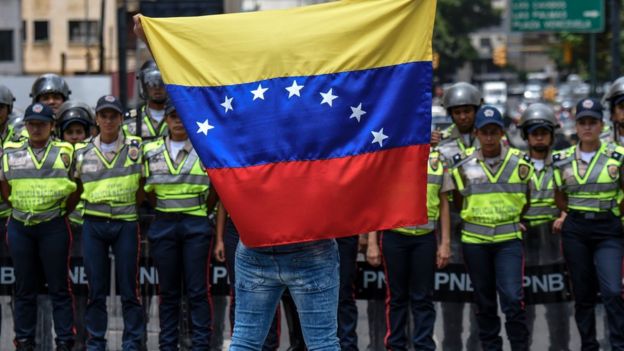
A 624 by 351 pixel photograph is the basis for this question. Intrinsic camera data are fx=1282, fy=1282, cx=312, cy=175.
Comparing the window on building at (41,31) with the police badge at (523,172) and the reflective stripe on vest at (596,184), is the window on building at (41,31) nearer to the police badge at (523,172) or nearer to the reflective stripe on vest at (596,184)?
Result: the police badge at (523,172)

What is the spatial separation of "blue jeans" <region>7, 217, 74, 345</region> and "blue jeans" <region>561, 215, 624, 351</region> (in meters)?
3.68

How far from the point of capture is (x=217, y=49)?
662cm

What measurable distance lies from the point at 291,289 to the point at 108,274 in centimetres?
324

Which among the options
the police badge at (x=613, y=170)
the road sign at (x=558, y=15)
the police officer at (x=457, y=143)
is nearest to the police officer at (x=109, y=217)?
the police officer at (x=457, y=143)

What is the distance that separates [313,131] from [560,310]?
390cm

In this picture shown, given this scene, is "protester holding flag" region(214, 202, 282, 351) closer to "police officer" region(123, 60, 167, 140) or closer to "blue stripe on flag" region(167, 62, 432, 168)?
"police officer" region(123, 60, 167, 140)

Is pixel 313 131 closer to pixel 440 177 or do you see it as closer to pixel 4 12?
pixel 440 177

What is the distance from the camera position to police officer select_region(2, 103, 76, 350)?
937 cm

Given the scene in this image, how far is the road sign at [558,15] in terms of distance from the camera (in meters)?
32.3

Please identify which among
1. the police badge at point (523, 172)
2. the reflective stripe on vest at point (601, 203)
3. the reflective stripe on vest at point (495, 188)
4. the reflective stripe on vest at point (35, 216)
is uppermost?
the police badge at point (523, 172)

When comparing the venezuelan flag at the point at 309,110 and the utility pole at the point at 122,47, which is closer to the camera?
the venezuelan flag at the point at 309,110

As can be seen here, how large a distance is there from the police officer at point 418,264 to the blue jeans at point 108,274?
1.83 meters

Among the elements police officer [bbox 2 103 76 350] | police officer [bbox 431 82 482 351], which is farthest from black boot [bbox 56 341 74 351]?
police officer [bbox 431 82 482 351]

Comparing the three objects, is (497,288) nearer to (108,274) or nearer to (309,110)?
(108,274)
